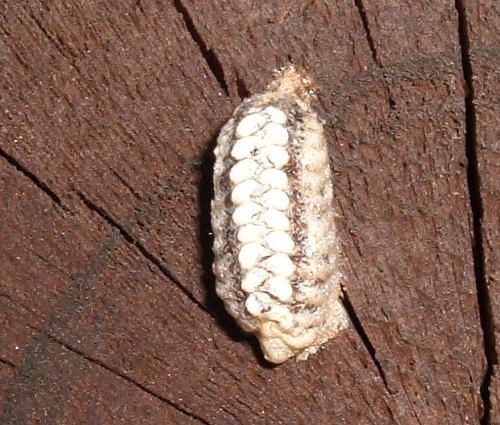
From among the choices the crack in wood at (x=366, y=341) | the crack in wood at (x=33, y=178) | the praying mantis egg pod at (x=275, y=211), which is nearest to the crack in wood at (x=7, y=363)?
the crack in wood at (x=33, y=178)

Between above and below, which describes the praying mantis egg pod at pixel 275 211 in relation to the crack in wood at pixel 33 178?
below

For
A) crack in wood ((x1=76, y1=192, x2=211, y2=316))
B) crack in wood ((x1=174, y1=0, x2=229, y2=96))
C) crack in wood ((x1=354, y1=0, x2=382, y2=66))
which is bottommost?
crack in wood ((x1=76, y1=192, x2=211, y2=316))

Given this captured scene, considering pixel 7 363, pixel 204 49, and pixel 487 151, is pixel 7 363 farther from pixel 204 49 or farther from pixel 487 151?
pixel 487 151

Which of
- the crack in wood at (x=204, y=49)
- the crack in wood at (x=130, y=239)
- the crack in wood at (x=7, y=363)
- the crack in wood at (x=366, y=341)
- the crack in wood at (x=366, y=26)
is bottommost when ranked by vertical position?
the crack in wood at (x=366, y=341)

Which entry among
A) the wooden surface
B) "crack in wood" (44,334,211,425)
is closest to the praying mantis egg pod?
the wooden surface

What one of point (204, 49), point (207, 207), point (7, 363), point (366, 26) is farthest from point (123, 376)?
point (366, 26)

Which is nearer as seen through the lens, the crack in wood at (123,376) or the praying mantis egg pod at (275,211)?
the praying mantis egg pod at (275,211)

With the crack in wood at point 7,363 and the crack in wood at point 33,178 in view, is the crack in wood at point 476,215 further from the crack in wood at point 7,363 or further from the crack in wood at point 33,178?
the crack in wood at point 7,363

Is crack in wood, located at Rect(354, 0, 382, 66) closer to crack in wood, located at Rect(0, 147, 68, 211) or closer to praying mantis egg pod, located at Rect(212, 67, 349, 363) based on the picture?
praying mantis egg pod, located at Rect(212, 67, 349, 363)
